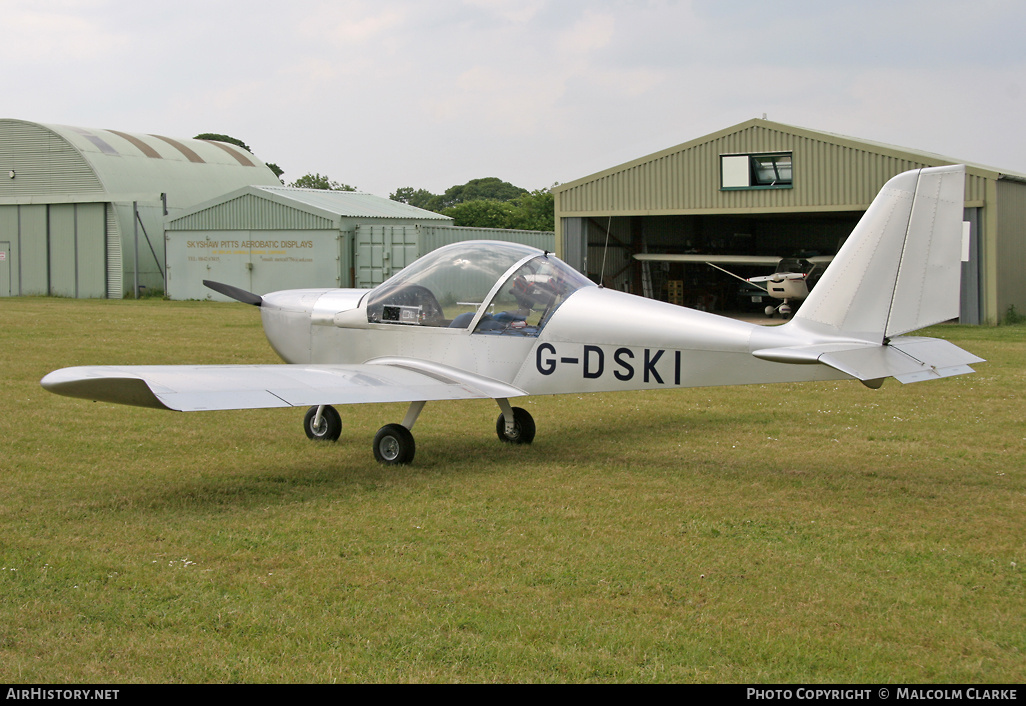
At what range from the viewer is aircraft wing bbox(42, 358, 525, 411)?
561 cm

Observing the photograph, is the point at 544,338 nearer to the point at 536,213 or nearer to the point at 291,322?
the point at 291,322

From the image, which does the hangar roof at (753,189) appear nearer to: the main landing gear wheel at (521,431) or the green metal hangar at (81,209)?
the main landing gear wheel at (521,431)

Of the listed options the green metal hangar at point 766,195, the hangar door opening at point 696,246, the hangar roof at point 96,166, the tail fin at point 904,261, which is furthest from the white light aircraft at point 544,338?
the hangar roof at point 96,166

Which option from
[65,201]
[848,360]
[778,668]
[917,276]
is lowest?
[778,668]

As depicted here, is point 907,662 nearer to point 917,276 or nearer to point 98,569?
point 917,276

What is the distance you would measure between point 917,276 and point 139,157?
3605 cm

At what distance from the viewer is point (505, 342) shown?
7.96 meters

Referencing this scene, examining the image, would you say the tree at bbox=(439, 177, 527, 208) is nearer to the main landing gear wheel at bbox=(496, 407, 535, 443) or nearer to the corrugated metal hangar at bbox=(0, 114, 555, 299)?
the corrugated metal hangar at bbox=(0, 114, 555, 299)

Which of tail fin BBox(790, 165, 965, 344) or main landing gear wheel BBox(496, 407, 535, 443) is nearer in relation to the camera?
tail fin BBox(790, 165, 965, 344)

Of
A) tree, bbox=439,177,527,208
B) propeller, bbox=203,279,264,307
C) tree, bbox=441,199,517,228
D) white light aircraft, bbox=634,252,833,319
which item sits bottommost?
propeller, bbox=203,279,264,307

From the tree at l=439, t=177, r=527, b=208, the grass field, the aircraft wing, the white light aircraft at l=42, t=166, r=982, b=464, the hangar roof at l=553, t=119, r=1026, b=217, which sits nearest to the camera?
the grass field

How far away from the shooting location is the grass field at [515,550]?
155 inches

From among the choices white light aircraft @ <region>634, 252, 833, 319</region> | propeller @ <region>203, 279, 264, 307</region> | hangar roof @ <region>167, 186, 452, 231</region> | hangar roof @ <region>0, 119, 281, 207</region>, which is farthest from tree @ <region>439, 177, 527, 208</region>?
propeller @ <region>203, 279, 264, 307</region>
